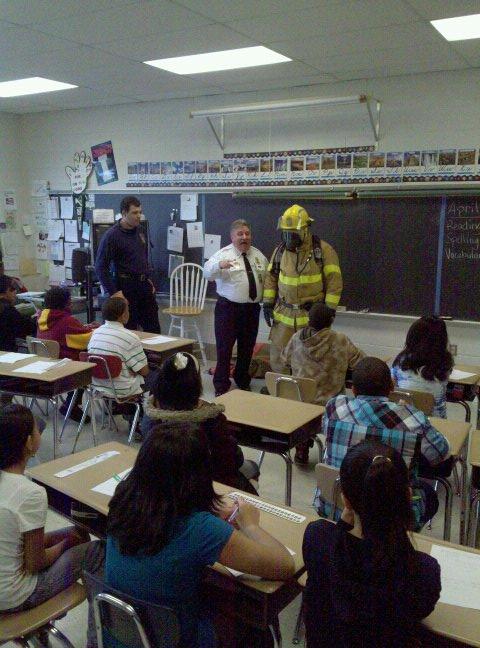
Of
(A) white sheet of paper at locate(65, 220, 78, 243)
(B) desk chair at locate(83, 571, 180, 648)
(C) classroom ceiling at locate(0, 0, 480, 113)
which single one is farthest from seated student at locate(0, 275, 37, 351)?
(B) desk chair at locate(83, 571, 180, 648)

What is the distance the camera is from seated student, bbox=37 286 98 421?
4.32 m

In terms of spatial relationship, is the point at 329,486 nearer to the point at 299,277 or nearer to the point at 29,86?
the point at 299,277

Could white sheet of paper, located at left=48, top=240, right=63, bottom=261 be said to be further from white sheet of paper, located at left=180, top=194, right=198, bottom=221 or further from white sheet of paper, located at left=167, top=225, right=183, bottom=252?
white sheet of paper, located at left=180, top=194, right=198, bottom=221

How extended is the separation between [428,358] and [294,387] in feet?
2.60

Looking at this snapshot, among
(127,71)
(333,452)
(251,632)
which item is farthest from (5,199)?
(251,632)

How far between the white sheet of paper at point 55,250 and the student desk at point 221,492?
5.58m

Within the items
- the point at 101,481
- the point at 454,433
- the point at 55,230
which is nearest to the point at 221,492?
the point at 101,481

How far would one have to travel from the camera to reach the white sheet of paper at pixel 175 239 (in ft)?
21.2

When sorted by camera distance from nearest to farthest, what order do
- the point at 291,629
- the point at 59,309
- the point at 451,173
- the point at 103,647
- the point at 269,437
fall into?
the point at 103,647, the point at 291,629, the point at 269,437, the point at 59,309, the point at 451,173

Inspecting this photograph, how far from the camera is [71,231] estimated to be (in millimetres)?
7426

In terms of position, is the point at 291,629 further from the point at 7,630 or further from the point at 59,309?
the point at 59,309

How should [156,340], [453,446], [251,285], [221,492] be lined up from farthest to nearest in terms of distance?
[251,285], [156,340], [453,446], [221,492]

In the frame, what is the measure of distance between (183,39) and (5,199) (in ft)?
14.3

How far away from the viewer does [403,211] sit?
5.11 meters
